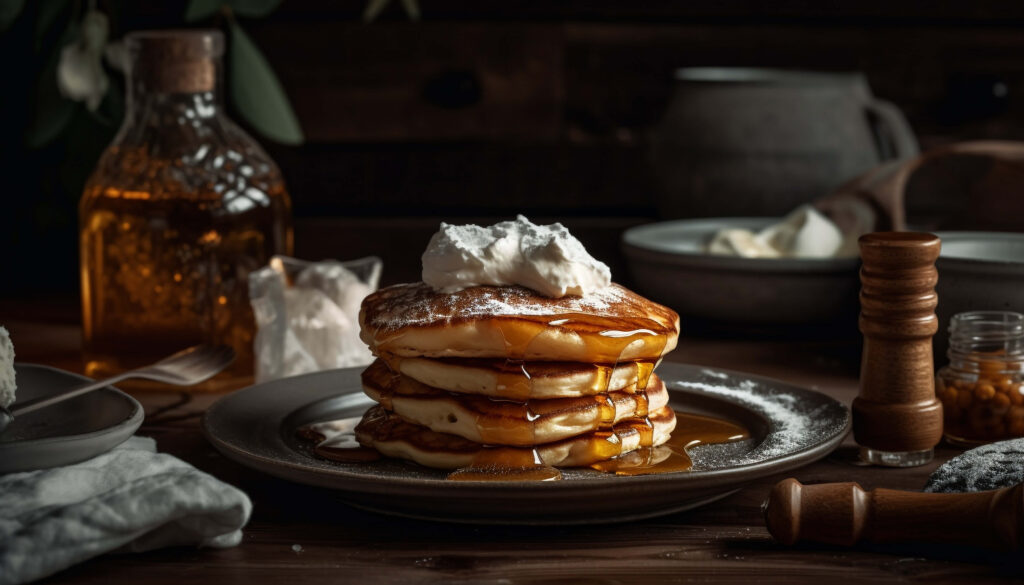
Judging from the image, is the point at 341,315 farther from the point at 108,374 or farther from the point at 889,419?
the point at 889,419

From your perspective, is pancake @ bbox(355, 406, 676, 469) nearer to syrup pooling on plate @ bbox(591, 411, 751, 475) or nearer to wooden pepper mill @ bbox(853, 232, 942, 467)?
syrup pooling on plate @ bbox(591, 411, 751, 475)

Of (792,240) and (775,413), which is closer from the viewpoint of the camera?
(775,413)

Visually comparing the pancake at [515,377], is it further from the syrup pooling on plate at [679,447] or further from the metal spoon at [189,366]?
the metal spoon at [189,366]

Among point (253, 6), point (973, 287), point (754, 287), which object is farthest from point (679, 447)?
point (253, 6)

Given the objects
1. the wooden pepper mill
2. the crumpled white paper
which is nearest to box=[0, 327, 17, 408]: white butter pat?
the crumpled white paper

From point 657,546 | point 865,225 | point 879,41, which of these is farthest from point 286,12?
point 657,546

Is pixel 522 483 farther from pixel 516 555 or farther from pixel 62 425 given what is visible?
pixel 62 425
